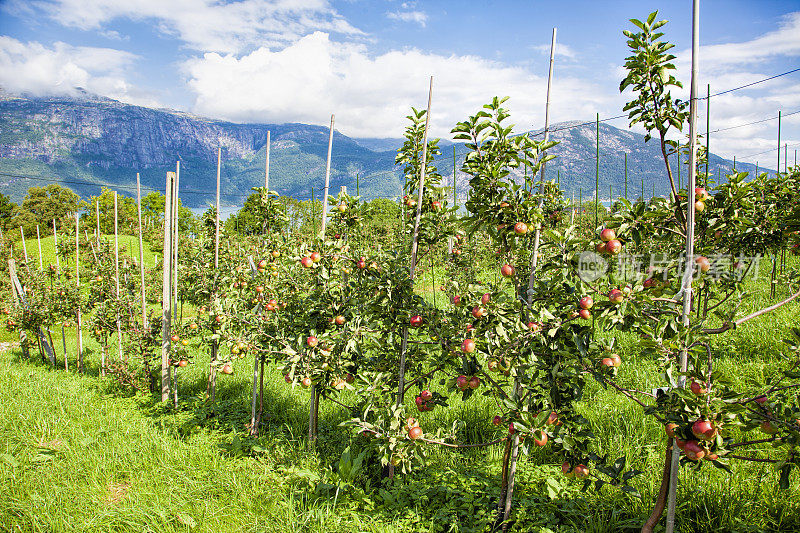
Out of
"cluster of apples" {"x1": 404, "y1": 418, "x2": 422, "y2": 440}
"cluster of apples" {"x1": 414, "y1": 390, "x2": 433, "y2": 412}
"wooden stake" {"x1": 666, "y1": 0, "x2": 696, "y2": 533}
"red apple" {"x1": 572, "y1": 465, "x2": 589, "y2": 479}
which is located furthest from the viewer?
"cluster of apples" {"x1": 414, "y1": 390, "x2": 433, "y2": 412}

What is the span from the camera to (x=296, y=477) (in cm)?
303

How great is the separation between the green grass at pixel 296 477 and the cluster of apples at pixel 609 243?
145 centimetres

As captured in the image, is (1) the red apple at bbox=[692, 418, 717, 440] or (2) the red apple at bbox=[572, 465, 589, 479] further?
(2) the red apple at bbox=[572, 465, 589, 479]

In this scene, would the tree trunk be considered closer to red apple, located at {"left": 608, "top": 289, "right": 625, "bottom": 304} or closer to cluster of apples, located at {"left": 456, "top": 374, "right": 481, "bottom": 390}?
red apple, located at {"left": 608, "top": 289, "right": 625, "bottom": 304}

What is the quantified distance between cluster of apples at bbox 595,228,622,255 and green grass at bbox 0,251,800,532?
1.45 m

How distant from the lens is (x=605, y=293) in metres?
1.79

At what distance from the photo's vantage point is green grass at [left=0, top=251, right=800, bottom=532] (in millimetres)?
2416

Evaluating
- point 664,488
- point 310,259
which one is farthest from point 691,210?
point 310,259

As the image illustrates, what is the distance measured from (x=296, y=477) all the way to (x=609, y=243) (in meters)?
2.77

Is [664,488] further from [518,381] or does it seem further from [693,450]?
[518,381]

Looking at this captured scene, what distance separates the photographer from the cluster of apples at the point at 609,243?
5.62 ft

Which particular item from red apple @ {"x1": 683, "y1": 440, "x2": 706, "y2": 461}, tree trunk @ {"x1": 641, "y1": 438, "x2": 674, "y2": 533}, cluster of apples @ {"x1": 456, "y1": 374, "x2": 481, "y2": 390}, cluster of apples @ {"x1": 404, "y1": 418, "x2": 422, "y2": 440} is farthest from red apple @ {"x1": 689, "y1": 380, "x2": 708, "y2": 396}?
cluster of apples @ {"x1": 404, "y1": 418, "x2": 422, "y2": 440}

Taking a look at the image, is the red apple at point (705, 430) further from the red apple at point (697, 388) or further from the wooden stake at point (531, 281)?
the wooden stake at point (531, 281)

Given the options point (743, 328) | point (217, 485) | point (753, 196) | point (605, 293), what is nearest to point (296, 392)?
point (217, 485)
